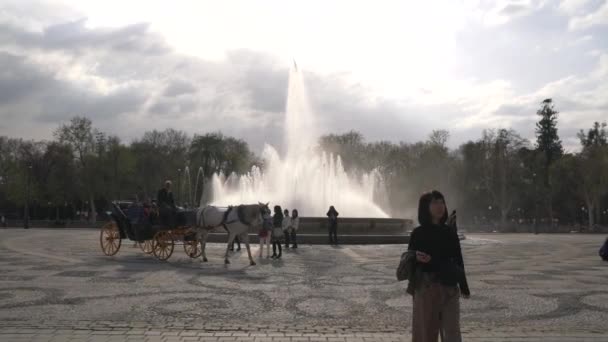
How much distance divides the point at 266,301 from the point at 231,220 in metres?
7.49

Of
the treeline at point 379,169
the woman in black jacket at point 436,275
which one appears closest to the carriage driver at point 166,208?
the woman in black jacket at point 436,275

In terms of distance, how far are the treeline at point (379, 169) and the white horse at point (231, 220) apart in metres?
50.8

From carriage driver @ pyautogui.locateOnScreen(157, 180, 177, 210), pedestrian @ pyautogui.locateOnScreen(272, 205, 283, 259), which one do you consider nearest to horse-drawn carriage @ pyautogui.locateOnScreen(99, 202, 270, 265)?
carriage driver @ pyautogui.locateOnScreen(157, 180, 177, 210)

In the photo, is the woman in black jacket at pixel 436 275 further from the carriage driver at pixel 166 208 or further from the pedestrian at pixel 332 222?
the pedestrian at pixel 332 222

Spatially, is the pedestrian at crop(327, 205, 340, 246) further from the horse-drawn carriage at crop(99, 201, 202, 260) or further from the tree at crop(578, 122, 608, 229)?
the tree at crop(578, 122, 608, 229)

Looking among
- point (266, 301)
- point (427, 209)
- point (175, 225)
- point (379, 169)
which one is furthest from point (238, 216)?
point (379, 169)

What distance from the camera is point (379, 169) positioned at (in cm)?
8550

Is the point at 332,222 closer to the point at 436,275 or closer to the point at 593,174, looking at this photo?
the point at 436,275

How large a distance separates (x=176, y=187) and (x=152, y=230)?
71.1 m

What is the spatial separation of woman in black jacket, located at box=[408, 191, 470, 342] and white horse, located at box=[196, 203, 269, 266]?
12.0 meters

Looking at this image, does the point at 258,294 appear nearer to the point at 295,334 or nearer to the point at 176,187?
the point at 295,334

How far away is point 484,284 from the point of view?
13.1 m

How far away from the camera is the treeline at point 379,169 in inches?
2817

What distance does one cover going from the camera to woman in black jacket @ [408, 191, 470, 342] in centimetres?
553
